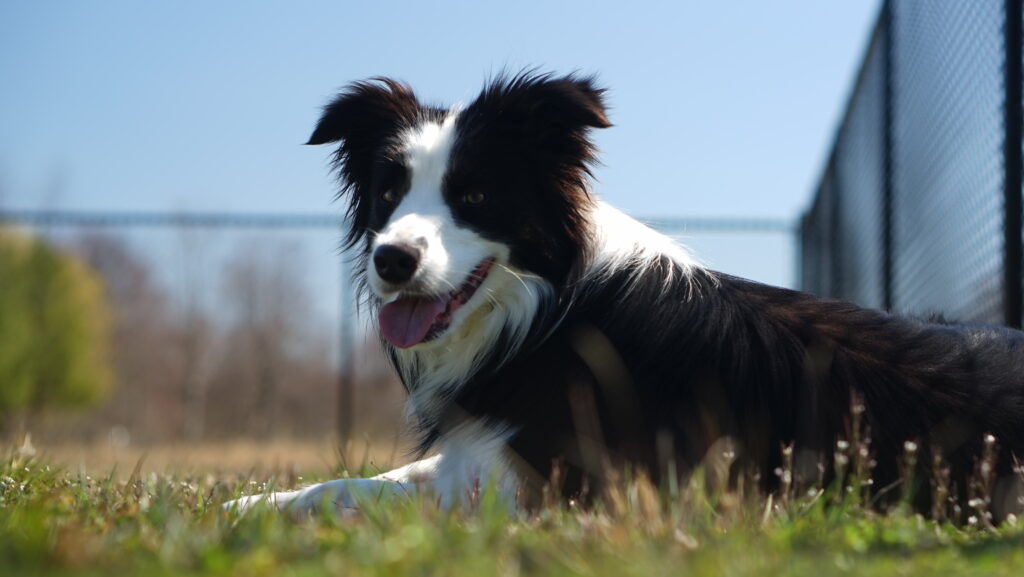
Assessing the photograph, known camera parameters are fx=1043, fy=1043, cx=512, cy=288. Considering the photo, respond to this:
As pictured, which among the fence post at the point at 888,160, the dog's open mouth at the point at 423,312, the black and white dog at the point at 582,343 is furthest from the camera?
the fence post at the point at 888,160

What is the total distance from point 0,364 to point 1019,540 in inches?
791

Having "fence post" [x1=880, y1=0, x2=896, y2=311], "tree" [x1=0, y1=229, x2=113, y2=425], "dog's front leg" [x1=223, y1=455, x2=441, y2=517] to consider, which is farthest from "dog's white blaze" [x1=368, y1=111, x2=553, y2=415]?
"tree" [x1=0, y1=229, x2=113, y2=425]

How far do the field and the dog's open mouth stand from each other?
92cm

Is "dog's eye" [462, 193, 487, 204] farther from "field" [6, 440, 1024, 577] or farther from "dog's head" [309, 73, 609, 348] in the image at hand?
"field" [6, 440, 1024, 577]

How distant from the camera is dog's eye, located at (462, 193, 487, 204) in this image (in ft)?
13.1

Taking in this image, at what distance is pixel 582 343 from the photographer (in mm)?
3830

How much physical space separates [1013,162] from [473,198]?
2.92m

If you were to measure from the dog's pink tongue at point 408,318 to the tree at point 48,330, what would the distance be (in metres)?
17.1

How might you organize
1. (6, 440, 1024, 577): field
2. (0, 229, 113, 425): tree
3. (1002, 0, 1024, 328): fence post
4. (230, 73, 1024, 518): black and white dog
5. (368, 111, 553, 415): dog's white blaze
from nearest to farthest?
(6, 440, 1024, 577): field
(230, 73, 1024, 518): black and white dog
(368, 111, 553, 415): dog's white blaze
(1002, 0, 1024, 328): fence post
(0, 229, 113, 425): tree

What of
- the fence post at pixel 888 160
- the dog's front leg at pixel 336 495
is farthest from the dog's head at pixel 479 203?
the fence post at pixel 888 160

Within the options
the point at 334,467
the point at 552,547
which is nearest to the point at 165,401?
the point at 334,467

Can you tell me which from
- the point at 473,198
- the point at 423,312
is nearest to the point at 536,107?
the point at 473,198

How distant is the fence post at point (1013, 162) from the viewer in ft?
16.8

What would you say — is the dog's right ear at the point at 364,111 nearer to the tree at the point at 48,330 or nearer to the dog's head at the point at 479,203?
the dog's head at the point at 479,203
